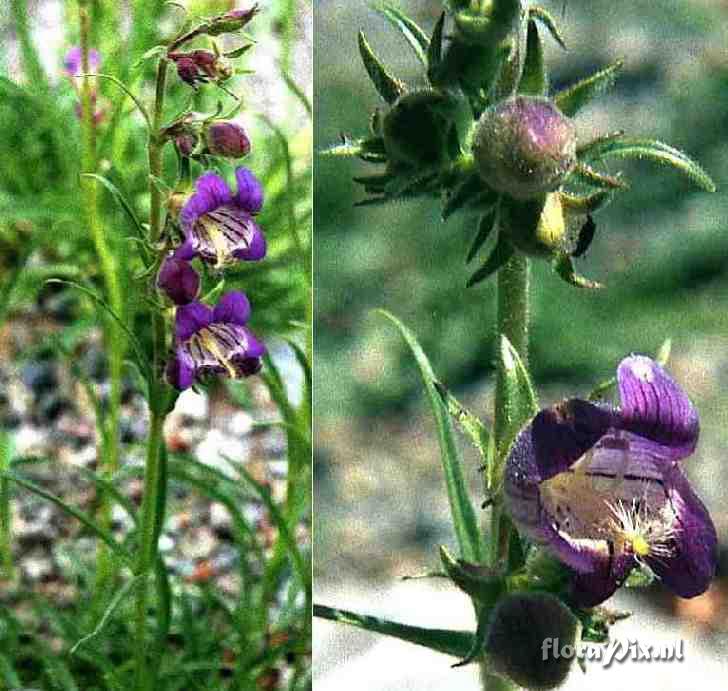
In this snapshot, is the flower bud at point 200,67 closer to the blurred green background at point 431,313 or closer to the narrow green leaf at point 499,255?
the narrow green leaf at point 499,255

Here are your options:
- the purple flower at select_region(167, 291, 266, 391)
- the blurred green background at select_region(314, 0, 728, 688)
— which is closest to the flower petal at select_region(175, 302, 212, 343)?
the purple flower at select_region(167, 291, 266, 391)

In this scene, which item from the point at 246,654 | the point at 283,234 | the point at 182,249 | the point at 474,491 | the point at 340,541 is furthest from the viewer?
the point at 474,491

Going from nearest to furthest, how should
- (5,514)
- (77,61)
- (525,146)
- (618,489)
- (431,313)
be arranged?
(525,146) → (618,489) → (5,514) → (77,61) → (431,313)

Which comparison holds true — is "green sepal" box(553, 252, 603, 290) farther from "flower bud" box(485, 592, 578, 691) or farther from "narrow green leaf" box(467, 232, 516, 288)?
"flower bud" box(485, 592, 578, 691)

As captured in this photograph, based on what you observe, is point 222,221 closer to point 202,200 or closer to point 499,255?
point 202,200

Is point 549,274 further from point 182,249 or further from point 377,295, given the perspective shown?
point 182,249

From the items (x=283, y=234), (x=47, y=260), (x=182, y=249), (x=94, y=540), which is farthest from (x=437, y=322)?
(x=182, y=249)

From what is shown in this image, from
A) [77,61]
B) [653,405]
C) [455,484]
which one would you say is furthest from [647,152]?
[77,61]
